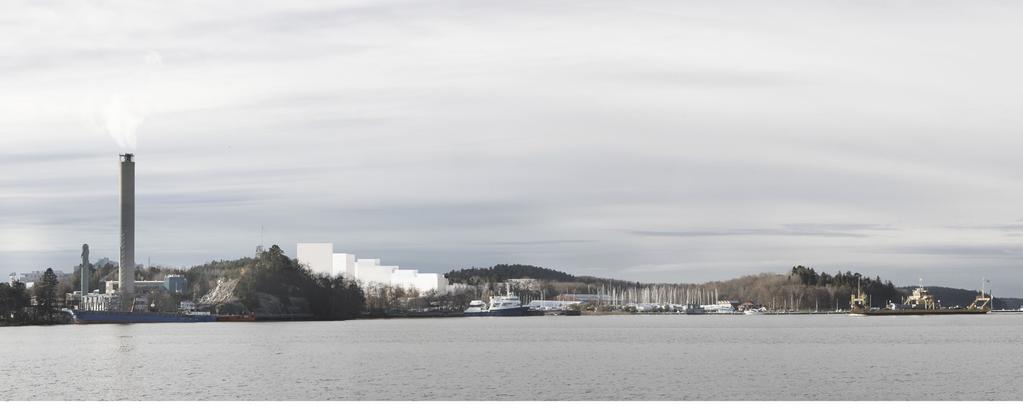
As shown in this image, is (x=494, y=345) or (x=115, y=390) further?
(x=494, y=345)

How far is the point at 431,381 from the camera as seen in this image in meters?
71.1

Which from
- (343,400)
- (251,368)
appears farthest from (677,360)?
(343,400)

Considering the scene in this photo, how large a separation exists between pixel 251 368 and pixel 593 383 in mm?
25388

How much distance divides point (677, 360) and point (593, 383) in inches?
834

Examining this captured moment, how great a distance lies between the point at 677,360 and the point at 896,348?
27353 mm

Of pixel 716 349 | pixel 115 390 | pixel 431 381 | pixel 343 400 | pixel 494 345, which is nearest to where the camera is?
pixel 343 400

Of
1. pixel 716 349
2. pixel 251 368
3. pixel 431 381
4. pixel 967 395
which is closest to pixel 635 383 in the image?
pixel 431 381

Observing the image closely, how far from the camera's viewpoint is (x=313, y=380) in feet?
237

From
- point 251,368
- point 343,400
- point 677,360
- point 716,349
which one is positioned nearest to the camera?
point 343,400

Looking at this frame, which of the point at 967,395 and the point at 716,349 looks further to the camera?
the point at 716,349
